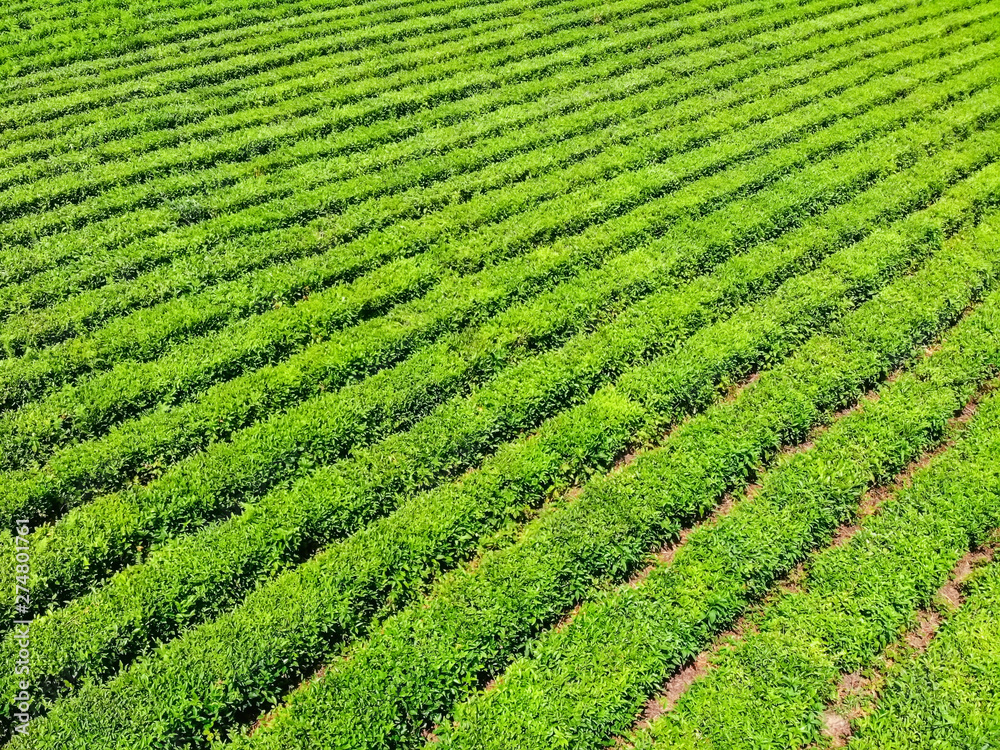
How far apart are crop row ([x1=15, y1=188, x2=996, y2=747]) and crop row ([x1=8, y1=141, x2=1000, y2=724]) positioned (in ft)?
0.96

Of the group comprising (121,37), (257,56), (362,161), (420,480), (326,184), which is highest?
(121,37)

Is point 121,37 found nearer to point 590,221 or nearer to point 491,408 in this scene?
point 590,221

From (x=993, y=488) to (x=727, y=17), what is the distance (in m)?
13.6

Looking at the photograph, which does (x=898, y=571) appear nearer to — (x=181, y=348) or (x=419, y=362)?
(x=419, y=362)

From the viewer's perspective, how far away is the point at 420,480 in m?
7.32

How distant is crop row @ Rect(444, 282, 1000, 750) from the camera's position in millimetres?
5648

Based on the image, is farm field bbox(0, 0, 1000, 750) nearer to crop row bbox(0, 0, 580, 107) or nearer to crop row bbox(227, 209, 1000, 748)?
crop row bbox(227, 209, 1000, 748)

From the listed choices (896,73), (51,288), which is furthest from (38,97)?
(896,73)

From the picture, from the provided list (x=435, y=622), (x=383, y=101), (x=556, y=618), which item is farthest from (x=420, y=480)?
(x=383, y=101)

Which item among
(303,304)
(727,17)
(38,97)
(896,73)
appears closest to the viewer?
(303,304)

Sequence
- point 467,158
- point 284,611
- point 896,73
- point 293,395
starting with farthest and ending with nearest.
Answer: point 896,73
point 467,158
point 293,395
point 284,611

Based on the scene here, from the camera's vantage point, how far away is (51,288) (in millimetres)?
9102

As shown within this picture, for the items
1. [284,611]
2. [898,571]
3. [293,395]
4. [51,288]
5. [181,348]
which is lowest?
[898,571]

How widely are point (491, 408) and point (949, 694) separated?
4986mm
